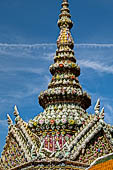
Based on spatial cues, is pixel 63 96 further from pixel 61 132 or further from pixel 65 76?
pixel 61 132

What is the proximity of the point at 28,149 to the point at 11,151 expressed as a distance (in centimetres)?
108

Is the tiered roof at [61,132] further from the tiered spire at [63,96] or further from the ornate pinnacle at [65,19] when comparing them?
the ornate pinnacle at [65,19]

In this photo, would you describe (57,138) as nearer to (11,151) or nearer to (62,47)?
(11,151)

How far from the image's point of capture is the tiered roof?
737 inches

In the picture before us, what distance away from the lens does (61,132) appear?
2033 cm

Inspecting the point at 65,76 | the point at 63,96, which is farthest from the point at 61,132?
the point at 65,76

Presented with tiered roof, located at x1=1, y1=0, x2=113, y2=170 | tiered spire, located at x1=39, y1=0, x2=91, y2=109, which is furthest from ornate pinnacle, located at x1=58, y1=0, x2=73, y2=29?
tiered roof, located at x1=1, y1=0, x2=113, y2=170

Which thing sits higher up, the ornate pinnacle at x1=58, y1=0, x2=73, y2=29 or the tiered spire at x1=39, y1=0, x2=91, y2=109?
the ornate pinnacle at x1=58, y1=0, x2=73, y2=29

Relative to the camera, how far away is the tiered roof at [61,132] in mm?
18719

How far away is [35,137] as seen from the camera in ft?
67.4

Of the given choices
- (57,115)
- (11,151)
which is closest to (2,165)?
(11,151)

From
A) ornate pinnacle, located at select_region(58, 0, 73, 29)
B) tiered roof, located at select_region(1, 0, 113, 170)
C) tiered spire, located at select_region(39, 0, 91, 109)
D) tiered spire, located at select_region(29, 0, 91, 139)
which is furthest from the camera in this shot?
ornate pinnacle, located at select_region(58, 0, 73, 29)

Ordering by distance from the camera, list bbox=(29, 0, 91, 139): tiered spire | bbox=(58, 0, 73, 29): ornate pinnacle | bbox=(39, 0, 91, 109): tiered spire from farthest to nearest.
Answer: bbox=(58, 0, 73, 29): ornate pinnacle, bbox=(39, 0, 91, 109): tiered spire, bbox=(29, 0, 91, 139): tiered spire

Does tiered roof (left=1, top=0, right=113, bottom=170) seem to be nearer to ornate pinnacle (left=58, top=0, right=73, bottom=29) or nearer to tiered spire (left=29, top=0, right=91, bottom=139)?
tiered spire (left=29, top=0, right=91, bottom=139)
